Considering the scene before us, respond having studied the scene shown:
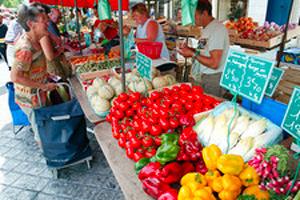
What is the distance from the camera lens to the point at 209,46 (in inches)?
111

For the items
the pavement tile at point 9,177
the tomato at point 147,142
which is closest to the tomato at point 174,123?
the tomato at point 147,142

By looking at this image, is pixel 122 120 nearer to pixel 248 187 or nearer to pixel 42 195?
pixel 248 187

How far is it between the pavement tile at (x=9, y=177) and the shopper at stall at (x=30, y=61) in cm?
86

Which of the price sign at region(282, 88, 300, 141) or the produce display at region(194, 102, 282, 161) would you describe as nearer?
the price sign at region(282, 88, 300, 141)

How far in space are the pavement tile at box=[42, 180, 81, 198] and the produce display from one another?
2.01 meters

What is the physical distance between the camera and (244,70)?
1649 mm

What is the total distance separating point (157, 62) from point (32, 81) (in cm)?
150

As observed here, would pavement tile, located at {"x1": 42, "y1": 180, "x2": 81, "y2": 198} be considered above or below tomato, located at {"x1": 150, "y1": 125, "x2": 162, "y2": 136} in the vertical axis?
below

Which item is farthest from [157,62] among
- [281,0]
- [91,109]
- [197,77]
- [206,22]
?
[281,0]

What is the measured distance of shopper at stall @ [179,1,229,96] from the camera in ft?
9.07

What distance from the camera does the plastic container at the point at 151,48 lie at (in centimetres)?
316

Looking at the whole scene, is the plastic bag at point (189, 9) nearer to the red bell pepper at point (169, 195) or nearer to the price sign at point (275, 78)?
the price sign at point (275, 78)

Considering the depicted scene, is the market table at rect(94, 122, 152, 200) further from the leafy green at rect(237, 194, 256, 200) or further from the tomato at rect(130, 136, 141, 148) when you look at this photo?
the leafy green at rect(237, 194, 256, 200)

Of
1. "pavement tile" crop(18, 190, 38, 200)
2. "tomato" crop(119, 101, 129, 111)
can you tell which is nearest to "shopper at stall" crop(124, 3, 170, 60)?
"tomato" crop(119, 101, 129, 111)
